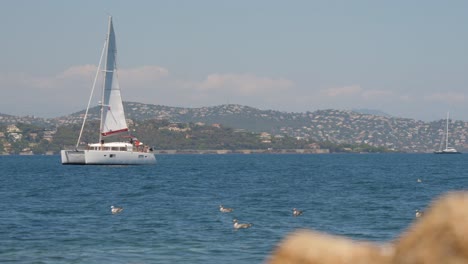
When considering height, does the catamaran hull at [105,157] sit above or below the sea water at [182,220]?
above

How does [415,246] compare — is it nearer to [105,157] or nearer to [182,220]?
[182,220]

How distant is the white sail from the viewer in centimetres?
11731

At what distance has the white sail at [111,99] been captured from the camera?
117m

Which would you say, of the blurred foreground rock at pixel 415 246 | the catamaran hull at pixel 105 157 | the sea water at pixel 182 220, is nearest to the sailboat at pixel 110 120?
the catamaran hull at pixel 105 157

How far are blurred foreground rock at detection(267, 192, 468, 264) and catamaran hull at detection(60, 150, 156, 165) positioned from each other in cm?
11485

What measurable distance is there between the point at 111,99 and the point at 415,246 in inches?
4523

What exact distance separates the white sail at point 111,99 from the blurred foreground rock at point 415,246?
113260 millimetres

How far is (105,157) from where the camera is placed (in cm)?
11875

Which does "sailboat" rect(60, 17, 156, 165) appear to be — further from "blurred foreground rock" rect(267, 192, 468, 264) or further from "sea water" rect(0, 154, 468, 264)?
"blurred foreground rock" rect(267, 192, 468, 264)

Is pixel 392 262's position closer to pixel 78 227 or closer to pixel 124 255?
pixel 124 255

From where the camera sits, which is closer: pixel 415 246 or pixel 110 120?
pixel 415 246

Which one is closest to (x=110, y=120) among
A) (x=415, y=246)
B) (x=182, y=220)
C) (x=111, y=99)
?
(x=111, y=99)

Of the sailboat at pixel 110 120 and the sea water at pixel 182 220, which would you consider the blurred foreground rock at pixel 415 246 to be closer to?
the sea water at pixel 182 220

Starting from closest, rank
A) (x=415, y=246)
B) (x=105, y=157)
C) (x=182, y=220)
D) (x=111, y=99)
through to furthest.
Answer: (x=415, y=246) → (x=182, y=220) → (x=111, y=99) → (x=105, y=157)
